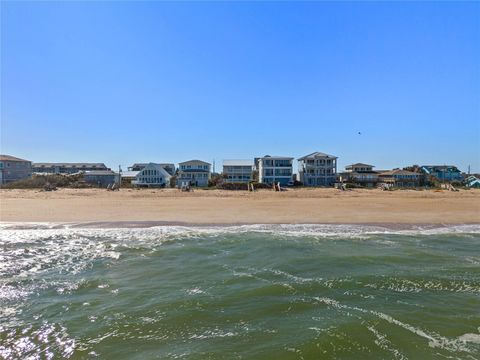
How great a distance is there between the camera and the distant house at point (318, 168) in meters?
69.1

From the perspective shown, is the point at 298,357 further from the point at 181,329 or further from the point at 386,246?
the point at 386,246

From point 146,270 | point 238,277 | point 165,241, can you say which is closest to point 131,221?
point 165,241

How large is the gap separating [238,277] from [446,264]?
22.8 ft

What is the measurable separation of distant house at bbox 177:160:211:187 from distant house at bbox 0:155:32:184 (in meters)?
34.9

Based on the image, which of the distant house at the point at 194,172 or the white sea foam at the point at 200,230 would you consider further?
the distant house at the point at 194,172

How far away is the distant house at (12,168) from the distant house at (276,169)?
50.2 meters

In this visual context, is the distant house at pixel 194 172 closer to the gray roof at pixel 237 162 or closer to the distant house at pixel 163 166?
the gray roof at pixel 237 162

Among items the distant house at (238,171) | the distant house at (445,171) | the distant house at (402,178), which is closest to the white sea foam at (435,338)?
the distant house at (238,171)

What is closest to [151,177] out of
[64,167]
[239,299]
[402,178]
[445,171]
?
[64,167]

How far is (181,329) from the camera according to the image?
7.10 meters

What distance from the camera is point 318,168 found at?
2731 inches

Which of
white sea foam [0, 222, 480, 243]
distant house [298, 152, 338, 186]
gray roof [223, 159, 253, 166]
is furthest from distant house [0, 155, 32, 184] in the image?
white sea foam [0, 222, 480, 243]

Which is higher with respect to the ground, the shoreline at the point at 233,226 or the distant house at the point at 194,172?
the distant house at the point at 194,172

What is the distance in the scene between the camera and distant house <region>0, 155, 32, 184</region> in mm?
73625
